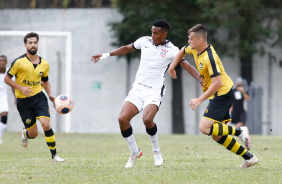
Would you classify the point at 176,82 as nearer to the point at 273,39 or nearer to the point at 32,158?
the point at 273,39

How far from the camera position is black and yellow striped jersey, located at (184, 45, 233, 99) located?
336 inches

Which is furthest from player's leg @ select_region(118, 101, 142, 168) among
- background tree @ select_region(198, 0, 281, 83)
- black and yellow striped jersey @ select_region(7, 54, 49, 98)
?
background tree @ select_region(198, 0, 281, 83)

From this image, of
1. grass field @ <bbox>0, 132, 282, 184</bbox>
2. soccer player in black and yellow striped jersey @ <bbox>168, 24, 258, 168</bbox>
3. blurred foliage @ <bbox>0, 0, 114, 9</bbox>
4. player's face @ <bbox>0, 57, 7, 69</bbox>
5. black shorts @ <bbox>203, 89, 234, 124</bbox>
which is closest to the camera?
grass field @ <bbox>0, 132, 282, 184</bbox>

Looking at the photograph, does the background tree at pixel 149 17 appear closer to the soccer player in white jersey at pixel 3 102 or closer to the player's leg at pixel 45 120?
the soccer player in white jersey at pixel 3 102

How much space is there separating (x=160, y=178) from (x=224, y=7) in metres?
17.5

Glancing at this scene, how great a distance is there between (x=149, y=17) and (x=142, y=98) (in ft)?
52.8

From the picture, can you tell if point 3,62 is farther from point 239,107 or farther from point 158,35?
point 239,107

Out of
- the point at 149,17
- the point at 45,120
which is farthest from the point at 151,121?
the point at 149,17

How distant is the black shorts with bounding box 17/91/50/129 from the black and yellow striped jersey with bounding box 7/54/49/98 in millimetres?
91

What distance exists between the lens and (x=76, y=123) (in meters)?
26.5

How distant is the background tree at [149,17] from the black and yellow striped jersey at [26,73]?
14.3 meters

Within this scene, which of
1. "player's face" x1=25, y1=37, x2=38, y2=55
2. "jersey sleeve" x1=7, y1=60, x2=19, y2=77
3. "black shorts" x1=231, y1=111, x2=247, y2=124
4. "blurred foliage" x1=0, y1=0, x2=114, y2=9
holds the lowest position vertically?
"black shorts" x1=231, y1=111, x2=247, y2=124

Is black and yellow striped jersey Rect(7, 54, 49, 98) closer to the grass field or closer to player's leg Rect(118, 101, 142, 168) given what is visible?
the grass field

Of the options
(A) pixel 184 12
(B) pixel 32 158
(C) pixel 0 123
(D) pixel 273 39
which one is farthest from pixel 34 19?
(B) pixel 32 158
